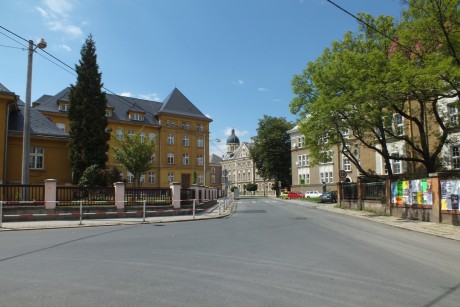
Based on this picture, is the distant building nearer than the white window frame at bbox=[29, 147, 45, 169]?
No

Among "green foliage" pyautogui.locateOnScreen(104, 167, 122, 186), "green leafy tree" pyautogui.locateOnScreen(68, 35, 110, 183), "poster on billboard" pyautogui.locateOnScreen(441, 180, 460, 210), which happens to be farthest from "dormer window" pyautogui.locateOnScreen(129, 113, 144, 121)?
"poster on billboard" pyautogui.locateOnScreen(441, 180, 460, 210)

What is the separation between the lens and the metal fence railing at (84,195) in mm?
21797

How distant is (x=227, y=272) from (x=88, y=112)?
101 feet

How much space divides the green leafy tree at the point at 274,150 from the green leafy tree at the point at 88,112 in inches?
2198

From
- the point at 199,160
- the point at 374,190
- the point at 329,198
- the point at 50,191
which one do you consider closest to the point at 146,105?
the point at 199,160

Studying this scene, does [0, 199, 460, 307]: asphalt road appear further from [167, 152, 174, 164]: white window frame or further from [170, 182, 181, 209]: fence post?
[167, 152, 174, 164]: white window frame

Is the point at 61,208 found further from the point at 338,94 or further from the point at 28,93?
the point at 338,94

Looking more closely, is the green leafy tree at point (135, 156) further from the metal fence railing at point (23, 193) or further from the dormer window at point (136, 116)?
the dormer window at point (136, 116)

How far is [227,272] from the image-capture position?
7.58 m

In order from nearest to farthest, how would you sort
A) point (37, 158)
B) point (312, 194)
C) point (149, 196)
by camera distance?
point (149, 196) → point (37, 158) → point (312, 194)

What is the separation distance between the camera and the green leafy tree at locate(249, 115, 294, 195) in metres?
88.4

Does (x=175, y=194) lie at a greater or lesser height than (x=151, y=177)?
lesser

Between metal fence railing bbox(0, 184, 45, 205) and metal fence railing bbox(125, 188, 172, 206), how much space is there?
455 centimetres

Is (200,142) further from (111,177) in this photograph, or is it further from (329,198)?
(111,177)
